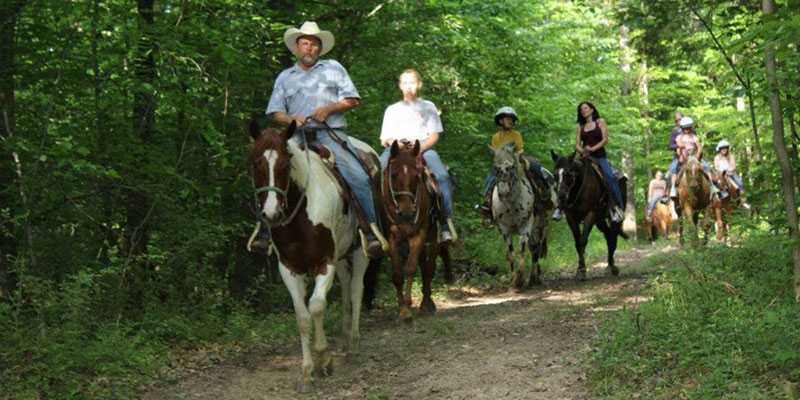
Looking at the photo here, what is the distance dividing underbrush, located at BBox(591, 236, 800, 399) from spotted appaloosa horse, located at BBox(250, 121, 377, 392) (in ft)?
8.45

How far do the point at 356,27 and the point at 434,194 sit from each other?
331 cm

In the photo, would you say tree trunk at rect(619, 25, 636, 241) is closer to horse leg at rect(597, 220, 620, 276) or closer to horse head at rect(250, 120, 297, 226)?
horse leg at rect(597, 220, 620, 276)

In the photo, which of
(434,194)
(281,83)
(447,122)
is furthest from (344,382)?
(447,122)

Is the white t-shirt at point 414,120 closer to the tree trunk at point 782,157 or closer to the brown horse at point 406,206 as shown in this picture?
the brown horse at point 406,206

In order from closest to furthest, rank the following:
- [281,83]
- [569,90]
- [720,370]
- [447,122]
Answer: [720,370], [281,83], [447,122], [569,90]

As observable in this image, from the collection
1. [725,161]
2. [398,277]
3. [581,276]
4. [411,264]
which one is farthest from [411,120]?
[725,161]

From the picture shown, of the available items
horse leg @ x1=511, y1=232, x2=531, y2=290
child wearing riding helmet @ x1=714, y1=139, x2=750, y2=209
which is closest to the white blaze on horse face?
horse leg @ x1=511, y1=232, x2=531, y2=290

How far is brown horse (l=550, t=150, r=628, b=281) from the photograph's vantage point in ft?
46.6

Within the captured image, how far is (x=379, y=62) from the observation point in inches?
550

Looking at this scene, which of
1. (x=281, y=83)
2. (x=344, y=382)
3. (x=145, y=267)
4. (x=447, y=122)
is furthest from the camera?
(x=447, y=122)

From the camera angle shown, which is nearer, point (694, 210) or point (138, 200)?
point (138, 200)

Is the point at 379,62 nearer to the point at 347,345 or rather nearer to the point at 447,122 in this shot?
the point at 447,122

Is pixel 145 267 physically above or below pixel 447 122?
below

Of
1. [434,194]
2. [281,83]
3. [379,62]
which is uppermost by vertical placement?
[379,62]
